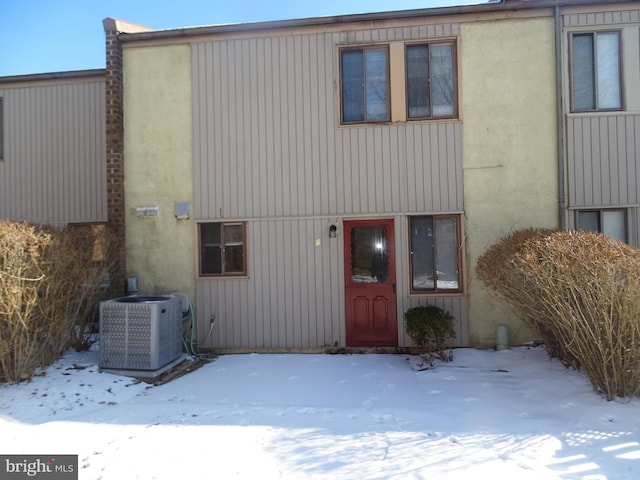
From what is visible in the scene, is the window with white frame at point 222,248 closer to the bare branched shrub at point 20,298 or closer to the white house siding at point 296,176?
the white house siding at point 296,176

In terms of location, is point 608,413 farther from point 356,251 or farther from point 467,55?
point 467,55

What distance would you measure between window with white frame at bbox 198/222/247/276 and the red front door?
1.91 meters

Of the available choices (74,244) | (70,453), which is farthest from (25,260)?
(70,453)

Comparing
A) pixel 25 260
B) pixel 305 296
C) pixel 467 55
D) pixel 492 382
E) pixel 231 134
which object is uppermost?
pixel 467 55

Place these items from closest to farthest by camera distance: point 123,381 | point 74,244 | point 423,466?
point 423,466
point 123,381
point 74,244

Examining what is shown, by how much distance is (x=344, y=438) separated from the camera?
12.6 feet

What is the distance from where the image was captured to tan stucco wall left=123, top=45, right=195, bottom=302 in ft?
24.0

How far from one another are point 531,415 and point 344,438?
80.8 inches

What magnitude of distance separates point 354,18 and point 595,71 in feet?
13.9

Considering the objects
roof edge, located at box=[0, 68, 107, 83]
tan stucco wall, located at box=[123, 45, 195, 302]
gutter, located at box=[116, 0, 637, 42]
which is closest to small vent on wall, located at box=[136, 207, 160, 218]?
tan stucco wall, located at box=[123, 45, 195, 302]

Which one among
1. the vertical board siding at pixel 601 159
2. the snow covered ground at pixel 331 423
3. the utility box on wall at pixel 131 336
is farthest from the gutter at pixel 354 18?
the snow covered ground at pixel 331 423

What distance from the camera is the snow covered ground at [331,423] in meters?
3.36

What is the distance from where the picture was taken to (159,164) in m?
7.39

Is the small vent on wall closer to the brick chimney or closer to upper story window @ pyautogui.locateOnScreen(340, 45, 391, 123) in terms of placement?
the brick chimney
